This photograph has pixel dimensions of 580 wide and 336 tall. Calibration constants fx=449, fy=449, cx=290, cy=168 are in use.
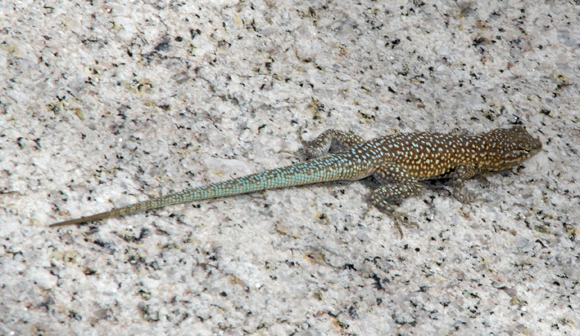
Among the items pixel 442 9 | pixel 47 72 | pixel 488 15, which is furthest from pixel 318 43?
pixel 47 72

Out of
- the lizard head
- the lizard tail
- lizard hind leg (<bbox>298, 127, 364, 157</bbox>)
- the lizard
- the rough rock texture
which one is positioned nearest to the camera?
the rough rock texture

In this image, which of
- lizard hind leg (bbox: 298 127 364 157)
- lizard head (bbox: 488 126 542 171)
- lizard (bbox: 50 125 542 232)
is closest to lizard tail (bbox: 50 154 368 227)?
lizard (bbox: 50 125 542 232)

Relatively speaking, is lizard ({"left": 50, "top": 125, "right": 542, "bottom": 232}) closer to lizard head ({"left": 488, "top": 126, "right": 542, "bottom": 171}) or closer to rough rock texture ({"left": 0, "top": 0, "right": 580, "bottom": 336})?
lizard head ({"left": 488, "top": 126, "right": 542, "bottom": 171})

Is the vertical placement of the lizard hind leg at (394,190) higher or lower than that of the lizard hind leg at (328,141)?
lower

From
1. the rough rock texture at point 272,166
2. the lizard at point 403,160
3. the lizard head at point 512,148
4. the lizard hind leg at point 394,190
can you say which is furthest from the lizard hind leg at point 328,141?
the lizard head at point 512,148

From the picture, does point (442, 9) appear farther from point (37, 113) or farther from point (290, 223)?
point (37, 113)

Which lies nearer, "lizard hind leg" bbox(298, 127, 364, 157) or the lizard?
the lizard

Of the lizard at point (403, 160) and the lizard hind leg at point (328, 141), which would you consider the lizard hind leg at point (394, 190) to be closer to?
the lizard at point (403, 160)

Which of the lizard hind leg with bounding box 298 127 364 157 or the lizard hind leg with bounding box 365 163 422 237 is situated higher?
the lizard hind leg with bounding box 298 127 364 157
